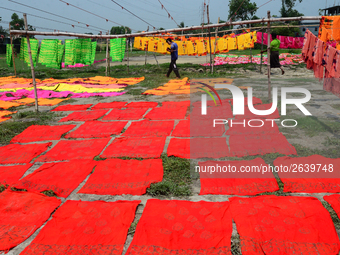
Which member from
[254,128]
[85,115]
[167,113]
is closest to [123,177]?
[254,128]

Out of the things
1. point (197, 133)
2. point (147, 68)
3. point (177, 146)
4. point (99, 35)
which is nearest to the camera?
point (177, 146)

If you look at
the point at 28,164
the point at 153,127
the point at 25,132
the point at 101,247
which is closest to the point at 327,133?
the point at 153,127

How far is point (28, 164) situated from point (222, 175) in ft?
8.93

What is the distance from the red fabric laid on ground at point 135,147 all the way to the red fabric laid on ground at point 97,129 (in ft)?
1.44

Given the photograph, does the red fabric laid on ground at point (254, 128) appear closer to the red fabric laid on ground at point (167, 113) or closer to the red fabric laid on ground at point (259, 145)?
the red fabric laid on ground at point (259, 145)

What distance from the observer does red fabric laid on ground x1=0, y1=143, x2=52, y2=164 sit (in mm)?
3928

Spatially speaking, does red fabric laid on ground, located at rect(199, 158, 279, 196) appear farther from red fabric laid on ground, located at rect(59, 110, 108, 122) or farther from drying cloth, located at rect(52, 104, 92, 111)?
drying cloth, located at rect(52, 104, 92, 111)

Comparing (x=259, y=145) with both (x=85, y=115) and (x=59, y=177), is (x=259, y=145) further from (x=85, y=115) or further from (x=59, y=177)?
(x=85, y=115)

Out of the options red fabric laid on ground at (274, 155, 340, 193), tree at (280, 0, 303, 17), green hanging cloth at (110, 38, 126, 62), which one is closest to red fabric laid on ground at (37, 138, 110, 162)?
red fabric laid on ground at (274, 155, 340, 193)

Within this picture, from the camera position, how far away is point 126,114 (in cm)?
599

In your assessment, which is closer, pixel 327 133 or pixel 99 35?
pixel 327 133

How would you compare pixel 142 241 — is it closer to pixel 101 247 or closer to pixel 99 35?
pixel 101 247

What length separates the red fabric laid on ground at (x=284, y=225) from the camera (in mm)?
2039

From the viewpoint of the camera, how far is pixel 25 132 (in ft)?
16.7
